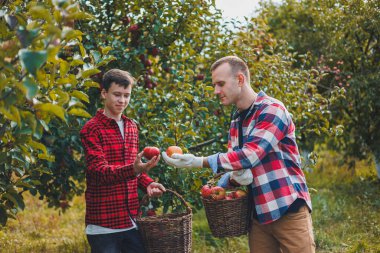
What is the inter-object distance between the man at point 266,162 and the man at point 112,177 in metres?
0.35

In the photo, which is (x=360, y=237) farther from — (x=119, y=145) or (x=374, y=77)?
(x=119, y=145)

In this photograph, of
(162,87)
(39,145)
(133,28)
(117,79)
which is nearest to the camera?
(39,145)

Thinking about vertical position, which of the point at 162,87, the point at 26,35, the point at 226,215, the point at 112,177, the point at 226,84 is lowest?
the point at 226,215

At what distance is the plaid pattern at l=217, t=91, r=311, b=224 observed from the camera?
2.57 meters

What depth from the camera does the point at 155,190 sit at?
292cm

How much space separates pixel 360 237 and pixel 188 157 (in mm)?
3225

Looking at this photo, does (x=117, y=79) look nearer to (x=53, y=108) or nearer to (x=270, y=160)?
(x=270, y=160)

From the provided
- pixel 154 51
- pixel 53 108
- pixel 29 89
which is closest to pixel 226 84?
pixel 53 108

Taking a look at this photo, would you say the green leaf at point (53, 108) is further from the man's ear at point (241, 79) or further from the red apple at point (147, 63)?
the red apple at point (147, 63)

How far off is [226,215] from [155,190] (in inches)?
18.4

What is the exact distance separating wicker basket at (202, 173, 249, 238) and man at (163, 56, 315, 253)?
0.31ft

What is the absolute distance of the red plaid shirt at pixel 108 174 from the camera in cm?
272

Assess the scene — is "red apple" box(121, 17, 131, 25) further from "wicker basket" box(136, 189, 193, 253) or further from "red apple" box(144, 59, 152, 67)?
"wicker basket" box(136, 189, 193, 253)

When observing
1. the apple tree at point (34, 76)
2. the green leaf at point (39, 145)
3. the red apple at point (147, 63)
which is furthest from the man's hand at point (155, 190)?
the red apple at point (147, 63)
